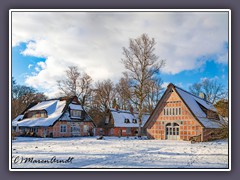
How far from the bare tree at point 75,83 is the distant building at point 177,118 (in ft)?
14.1

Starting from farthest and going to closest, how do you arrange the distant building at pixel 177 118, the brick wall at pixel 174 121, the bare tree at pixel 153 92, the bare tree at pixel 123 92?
the brick wall at pixel 174 121 < the distant building at pixel 177 118 < the bare tree at pixel 123 92 < the bare tree at pixel 153 92

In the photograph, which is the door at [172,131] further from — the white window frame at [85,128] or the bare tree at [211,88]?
the white window frame at [85,128]

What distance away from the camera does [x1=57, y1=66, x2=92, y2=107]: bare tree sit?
7.23m

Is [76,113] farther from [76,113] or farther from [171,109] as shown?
[171,109]

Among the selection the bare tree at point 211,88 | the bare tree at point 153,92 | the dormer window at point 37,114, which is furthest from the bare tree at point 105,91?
the dormer window at point 37,114

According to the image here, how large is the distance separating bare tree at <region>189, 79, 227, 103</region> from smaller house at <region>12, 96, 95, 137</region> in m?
8.60

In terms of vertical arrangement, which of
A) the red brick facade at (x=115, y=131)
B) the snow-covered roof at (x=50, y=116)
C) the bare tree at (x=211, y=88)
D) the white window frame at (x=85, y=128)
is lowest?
the red brick facade at (x=115, y=131)

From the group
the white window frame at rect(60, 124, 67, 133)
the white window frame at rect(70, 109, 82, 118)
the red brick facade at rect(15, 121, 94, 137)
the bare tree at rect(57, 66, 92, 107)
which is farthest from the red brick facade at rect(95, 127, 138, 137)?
the bare tree at rect(57, 66, 92, 107)

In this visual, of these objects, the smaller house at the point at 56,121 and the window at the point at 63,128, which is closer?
the smaller house at the point at 56,121

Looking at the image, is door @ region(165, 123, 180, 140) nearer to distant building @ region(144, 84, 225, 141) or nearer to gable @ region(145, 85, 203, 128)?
Answer: distant building @ region(144, 84, 225, 141)

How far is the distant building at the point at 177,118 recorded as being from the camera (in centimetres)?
1169

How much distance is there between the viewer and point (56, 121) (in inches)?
596
